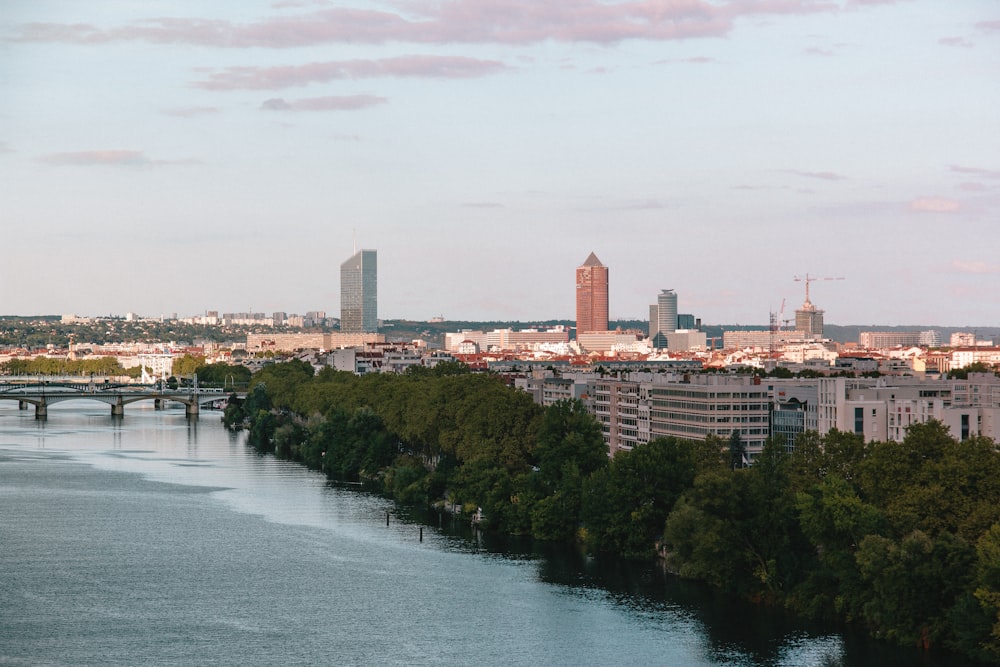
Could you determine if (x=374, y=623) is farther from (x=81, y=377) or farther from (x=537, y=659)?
(x=81, y=377)

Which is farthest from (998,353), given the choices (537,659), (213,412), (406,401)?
(537,659)

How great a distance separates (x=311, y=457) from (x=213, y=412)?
156ft

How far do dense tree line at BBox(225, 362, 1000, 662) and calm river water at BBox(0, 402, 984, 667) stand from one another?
2.61 ft

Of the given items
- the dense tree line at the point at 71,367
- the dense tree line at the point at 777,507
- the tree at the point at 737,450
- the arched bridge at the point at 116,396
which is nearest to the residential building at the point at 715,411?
the tree at the point at 737,450

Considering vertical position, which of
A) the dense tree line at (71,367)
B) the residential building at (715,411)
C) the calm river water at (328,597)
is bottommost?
the calm river water at (328,597)

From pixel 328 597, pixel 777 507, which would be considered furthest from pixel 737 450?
pixel 328 597

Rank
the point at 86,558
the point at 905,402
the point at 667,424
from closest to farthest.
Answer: the point at 86,558 → the point at 905,402 → the point at 667,424

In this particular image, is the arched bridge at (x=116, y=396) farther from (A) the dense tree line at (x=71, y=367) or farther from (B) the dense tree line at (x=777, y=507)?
(A) the dense tree line at (x=71, y=367)

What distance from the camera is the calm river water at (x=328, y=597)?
2830cm

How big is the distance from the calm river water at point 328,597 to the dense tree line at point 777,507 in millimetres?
796

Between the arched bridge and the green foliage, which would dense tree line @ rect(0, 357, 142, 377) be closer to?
the arched bridge

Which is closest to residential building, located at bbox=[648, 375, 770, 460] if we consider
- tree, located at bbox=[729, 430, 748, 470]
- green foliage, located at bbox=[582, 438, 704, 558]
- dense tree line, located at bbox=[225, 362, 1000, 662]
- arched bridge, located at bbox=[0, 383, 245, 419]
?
tree, located at bbox=[729, 430, 748, 470]

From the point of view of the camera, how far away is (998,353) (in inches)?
4985

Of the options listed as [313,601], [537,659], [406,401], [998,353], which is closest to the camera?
[537,659]
